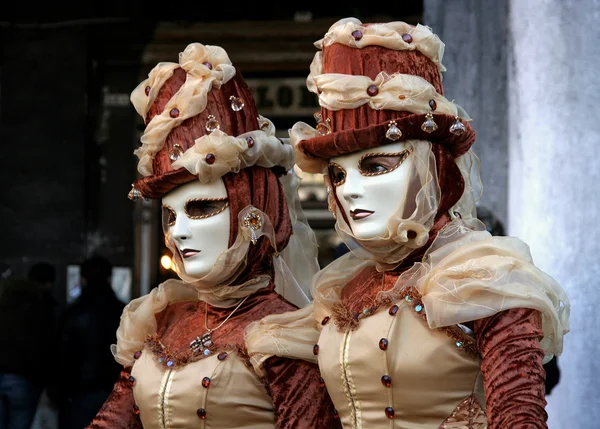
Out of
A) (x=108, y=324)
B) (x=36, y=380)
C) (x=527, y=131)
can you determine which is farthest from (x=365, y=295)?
(x=36, y=380)

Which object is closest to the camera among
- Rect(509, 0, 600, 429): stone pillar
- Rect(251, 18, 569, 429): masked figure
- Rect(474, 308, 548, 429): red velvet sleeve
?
Rect(474, 308, 548, 429): red velvet sleeve

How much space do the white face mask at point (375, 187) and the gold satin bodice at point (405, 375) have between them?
218 mm

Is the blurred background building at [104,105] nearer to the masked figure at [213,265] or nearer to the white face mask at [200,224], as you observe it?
the masked figure at [213,265]

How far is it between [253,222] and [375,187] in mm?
575

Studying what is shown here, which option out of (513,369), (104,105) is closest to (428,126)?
(513,369)

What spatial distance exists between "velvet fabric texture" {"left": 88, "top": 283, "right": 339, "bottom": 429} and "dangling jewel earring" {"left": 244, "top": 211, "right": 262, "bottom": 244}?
0.20 meters

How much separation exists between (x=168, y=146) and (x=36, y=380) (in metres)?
1.93

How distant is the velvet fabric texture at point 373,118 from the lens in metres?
3.31

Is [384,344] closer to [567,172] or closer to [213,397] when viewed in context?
[213,397]

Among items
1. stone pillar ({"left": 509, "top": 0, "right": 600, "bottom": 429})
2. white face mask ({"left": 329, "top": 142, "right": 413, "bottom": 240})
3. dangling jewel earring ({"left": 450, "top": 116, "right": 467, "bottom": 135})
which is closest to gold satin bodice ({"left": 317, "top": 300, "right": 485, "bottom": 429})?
white face mask ({"left": 329, "top": 142, "right": 413, "bottom": 240})

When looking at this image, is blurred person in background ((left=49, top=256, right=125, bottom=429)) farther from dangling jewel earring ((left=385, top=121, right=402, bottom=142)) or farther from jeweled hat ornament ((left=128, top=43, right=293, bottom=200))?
dangling jewel earring ((left=385, top=121, right=402, bottom=142))

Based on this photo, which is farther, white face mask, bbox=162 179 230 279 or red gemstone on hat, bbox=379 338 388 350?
white face mask, bbox=162 179 230 279

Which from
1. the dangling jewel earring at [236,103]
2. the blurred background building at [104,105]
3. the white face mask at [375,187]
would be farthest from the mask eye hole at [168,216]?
the blurred background building at [104,105]

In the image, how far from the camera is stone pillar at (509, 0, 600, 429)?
4402mm
